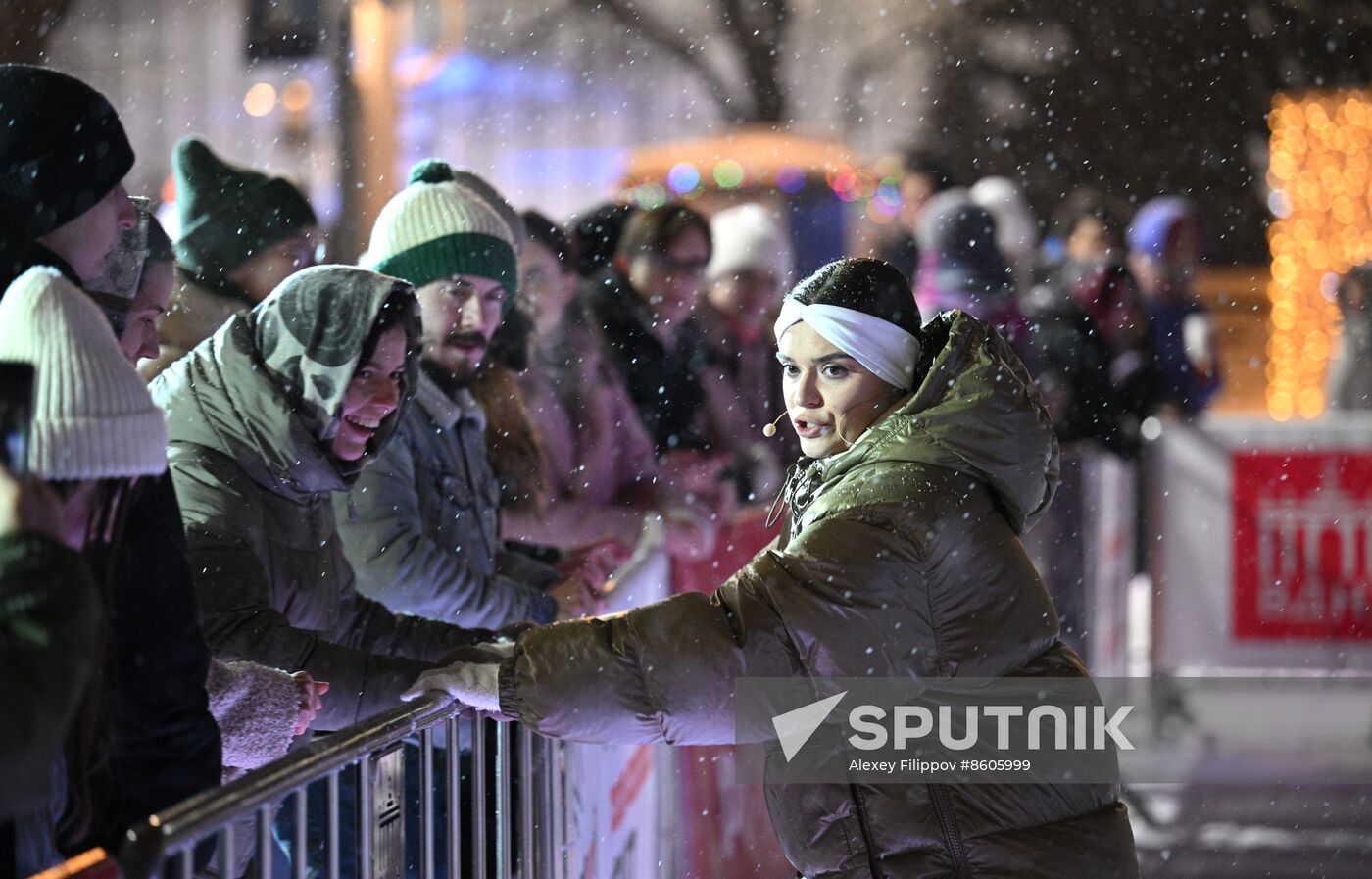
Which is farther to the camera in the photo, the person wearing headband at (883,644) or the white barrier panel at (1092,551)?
the white barrier panel at (1092,551)

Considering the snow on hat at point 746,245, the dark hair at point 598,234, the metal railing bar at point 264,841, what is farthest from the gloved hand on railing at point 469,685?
the snow on hat at point 746,245

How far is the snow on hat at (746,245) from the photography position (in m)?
7.72

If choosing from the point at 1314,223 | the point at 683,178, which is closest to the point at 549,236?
the point at 1314,223

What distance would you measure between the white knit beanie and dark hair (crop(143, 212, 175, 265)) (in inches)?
54.3

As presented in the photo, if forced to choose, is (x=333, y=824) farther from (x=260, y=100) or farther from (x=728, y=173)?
(x=728, y=173)

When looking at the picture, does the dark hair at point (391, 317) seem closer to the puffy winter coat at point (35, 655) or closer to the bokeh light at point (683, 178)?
the puffy winter coat at point (35, 655)

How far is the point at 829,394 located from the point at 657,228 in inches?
135

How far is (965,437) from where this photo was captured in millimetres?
2930

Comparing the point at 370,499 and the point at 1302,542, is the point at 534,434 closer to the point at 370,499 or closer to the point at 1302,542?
the point at 370,499

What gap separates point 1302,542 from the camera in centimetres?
812

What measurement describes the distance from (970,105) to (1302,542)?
63.5ft

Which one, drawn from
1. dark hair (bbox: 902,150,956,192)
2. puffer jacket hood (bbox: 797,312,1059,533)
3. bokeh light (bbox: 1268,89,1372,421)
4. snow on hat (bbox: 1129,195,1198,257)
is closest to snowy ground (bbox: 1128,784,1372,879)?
snow on hat (bbox: 1129,195,1198,257)

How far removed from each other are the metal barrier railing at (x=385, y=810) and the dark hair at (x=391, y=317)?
0.80 meters

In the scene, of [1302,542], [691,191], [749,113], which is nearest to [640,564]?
[1302,542]
